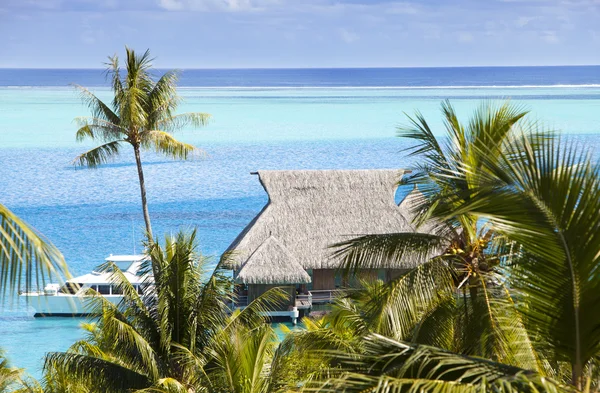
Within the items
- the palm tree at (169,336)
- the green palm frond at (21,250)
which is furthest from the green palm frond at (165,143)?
the green palm frond at (21,250)

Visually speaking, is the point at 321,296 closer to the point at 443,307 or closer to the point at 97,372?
the point at 97,372

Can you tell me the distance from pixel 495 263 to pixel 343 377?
3.20m

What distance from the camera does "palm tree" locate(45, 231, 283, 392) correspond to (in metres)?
8.63

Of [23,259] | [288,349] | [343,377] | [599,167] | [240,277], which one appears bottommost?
[240,277]

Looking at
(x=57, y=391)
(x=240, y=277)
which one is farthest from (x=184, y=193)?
(x=57, y=391)

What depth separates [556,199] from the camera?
138 inches

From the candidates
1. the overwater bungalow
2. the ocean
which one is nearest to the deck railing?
the overwater bungalow

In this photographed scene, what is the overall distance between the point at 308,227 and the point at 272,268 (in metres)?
2.39

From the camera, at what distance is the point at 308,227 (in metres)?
21.1

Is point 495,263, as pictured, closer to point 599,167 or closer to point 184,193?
point 599,167

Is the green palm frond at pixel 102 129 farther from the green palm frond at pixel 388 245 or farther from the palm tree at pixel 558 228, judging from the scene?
the palm tree at pixel 558 228

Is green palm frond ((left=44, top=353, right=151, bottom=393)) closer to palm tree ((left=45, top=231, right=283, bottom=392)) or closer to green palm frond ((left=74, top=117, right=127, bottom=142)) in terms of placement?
palm tree ((left=45, top=231, right=283, bottom=392))

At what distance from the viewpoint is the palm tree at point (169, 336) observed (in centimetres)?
863

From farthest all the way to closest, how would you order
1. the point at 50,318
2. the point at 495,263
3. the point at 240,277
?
the point at 50,318
the point at 240,277
the point at 495,263
